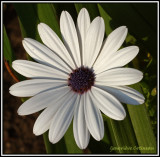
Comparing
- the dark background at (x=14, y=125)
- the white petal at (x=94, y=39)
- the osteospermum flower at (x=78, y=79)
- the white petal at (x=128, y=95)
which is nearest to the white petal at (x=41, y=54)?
the osteospermum flower at (x=78, y=79)

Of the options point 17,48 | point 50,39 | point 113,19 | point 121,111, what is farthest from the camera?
point 17,48

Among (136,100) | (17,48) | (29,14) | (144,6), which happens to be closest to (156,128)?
(136,100)

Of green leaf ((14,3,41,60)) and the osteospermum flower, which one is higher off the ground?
green leaf ((14,3,41,60))

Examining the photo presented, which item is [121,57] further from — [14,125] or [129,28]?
[14,125]

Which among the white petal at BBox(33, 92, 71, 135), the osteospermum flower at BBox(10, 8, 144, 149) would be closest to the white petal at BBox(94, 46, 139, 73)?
the osteospermum flower at BBox(10, 8, 144, 149)

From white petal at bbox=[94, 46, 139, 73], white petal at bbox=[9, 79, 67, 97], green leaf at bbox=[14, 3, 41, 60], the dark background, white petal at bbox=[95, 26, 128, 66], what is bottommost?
the dark background

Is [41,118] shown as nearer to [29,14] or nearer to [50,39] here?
[50,39]

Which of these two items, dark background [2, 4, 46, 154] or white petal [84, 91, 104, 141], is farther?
dark background [2, 4, 46, 154]

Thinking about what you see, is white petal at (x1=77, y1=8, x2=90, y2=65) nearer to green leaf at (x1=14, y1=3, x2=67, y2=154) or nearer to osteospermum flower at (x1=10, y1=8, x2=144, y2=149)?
osteospermum flower at (x1=10, y1=8, x2=144, y2=149)
